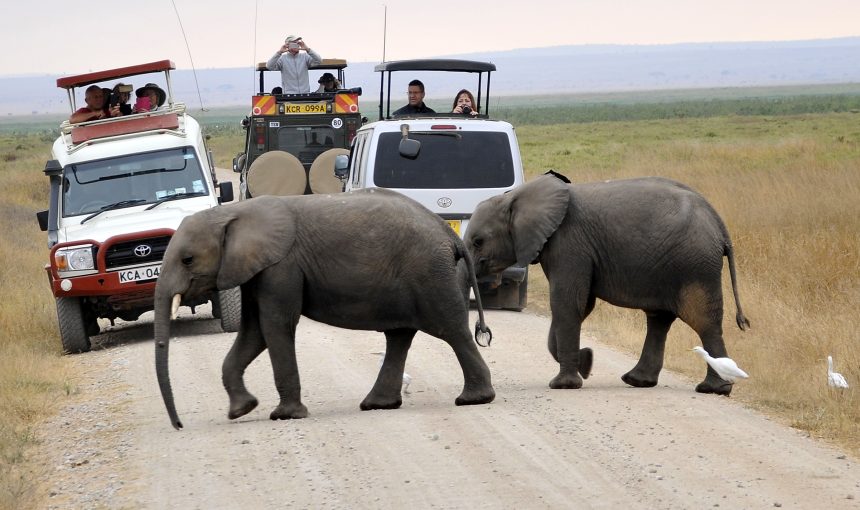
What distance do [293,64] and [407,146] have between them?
8.47 metres

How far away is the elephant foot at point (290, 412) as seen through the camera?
8375 mm

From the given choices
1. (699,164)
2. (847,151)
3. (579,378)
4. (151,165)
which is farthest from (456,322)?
(847,151)

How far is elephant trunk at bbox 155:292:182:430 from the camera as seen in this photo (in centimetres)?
774

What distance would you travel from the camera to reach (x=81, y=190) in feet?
44.3

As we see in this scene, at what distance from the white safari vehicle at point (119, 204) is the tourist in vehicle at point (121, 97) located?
0.58 m

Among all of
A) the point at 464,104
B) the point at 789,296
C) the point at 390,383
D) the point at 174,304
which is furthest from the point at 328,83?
the point at 174,304

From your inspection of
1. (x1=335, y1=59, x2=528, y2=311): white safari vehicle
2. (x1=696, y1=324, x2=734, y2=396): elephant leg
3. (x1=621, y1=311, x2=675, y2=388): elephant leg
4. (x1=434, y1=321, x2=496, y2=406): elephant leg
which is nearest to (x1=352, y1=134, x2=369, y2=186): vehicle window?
(x1=335, y1=59, x2=528, y2=311): white safari vehicle

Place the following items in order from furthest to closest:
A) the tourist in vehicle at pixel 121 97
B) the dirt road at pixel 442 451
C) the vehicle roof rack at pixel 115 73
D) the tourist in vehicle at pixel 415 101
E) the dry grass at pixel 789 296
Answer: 1. the tourist in vehicle at pixel 415 101
2. the tourist in vehicle at pixel 121 97
3. the vehicle roof rack at pixel 115 73
4. the dry grass at pixel 789 296
5. the dirt road at pixel 442 451

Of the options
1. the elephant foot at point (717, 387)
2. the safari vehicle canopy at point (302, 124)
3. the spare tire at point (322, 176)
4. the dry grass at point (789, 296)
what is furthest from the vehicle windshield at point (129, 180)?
the safari vehicle canopy at point (302, 124)

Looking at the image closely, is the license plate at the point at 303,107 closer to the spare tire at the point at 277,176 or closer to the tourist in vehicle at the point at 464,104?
the spare tire at the point at 277,176

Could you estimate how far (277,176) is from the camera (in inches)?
694

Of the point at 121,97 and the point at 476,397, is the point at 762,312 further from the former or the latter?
the point at 121,97

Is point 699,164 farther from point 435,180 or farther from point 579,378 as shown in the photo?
point 579,378

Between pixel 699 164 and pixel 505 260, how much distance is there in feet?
66.0
